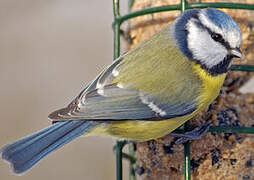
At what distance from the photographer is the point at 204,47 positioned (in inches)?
114

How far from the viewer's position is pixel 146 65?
9.39 feet

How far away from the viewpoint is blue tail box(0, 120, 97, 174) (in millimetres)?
2688

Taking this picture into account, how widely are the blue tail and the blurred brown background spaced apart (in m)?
2.25

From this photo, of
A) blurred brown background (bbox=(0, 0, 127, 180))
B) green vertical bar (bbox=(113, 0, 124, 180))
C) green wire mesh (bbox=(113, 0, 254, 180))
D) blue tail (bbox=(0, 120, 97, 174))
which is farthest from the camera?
blurred brown background (bbox=(0, 0, 127, 180))

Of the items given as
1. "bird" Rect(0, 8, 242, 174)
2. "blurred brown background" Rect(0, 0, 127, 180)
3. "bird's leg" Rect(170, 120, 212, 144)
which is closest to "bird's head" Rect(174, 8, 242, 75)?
"bird" Rect(0, 8, 242, 174)

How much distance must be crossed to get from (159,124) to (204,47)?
1.73 ft

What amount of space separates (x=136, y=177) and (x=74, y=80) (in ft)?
6.25

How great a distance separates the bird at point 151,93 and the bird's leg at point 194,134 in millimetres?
115

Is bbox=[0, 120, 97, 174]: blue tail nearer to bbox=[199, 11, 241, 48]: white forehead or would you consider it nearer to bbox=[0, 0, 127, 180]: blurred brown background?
bbox=[199, 11, 241, 48]: white forehead

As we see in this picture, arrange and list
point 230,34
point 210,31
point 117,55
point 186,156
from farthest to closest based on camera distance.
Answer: point 117,55 → point 186,156 → point 210,31 → point 230,34

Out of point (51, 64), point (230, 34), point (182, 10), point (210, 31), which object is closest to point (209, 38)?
point (210, 31)

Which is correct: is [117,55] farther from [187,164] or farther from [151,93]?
[187,164]

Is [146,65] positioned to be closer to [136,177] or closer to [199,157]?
[199,157]

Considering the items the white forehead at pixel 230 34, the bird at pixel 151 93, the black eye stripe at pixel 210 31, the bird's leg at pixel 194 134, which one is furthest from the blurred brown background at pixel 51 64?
the white forehead at pixel 230 34
